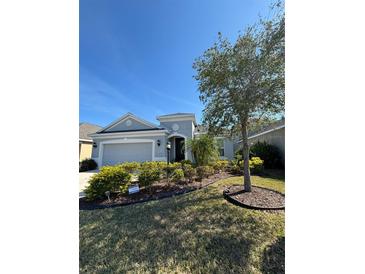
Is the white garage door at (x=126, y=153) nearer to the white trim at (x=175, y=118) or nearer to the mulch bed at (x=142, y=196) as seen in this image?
the white trim at (x=175, y=118)

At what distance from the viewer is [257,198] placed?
4754 millimetres

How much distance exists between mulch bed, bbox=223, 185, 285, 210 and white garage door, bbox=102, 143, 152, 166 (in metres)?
9.62

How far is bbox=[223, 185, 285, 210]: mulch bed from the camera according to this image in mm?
4225

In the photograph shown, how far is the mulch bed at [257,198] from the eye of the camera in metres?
4.23

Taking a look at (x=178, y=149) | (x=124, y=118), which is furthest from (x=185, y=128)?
(x=124, y=118)

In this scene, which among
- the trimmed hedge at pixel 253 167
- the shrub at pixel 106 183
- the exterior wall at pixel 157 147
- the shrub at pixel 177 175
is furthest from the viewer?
the exterior wall at pixel 157 147

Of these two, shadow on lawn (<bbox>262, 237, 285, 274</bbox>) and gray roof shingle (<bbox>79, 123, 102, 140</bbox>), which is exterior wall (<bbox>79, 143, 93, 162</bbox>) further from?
shadow on lawn (<bbox>262, 237, 285, 274</bbox>)

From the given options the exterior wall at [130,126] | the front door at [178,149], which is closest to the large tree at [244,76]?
the front door at [178,149]

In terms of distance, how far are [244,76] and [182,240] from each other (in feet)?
14.5

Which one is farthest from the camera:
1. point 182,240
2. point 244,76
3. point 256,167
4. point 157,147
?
point 157,147

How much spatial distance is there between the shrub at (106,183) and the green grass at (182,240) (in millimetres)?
949

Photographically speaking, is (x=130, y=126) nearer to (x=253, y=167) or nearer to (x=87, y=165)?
(x=87, y=165)

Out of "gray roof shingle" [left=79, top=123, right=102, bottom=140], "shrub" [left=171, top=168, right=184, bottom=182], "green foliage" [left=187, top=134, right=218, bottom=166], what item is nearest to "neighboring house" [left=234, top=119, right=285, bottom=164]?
"green foliage" [left=187, top=134, right=218, bottom=166]
